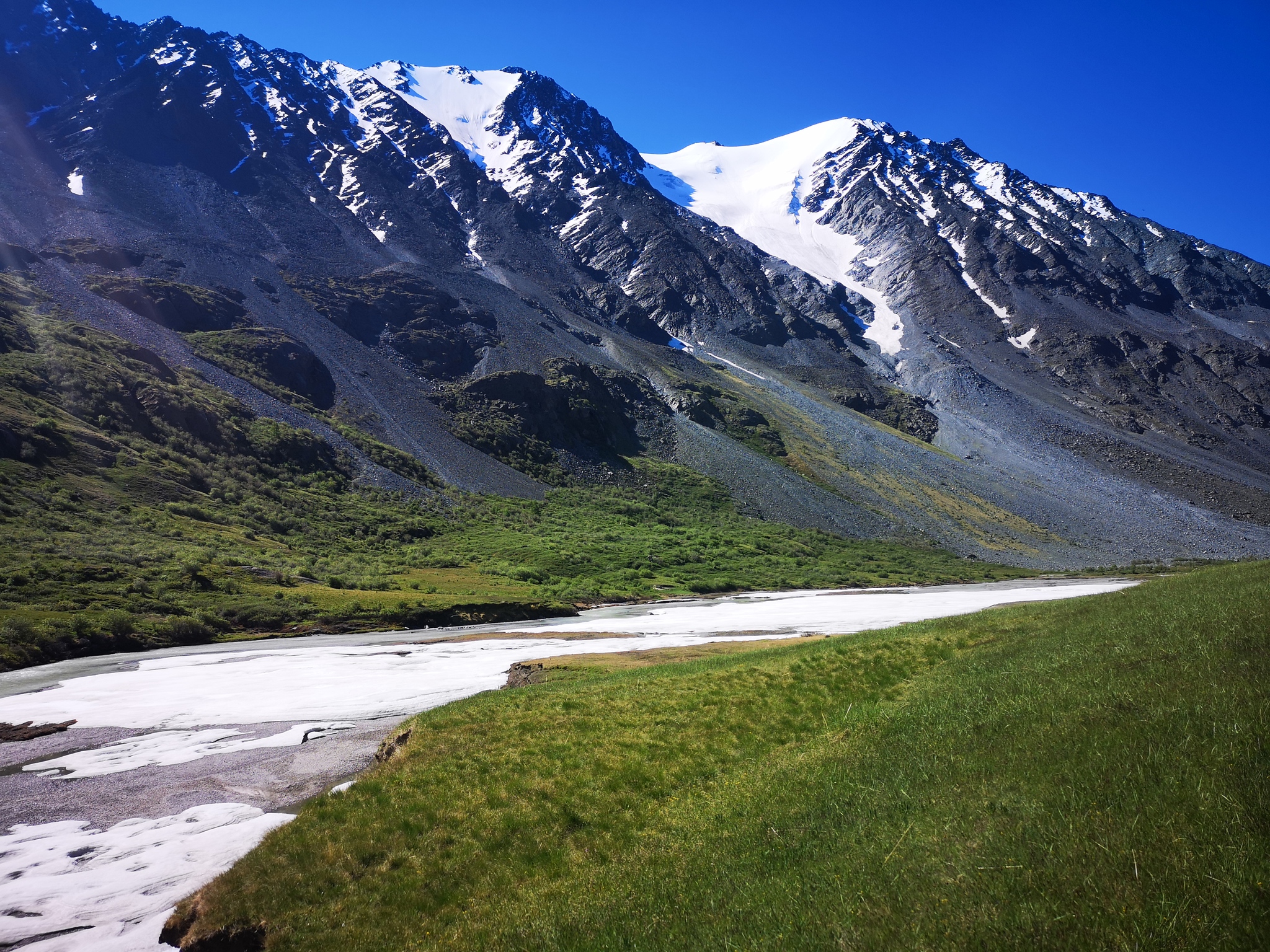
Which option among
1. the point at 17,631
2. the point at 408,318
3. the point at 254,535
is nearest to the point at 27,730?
the point at 17,631

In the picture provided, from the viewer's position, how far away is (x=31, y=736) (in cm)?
2384

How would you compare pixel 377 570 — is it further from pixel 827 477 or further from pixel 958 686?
pixel 827 477

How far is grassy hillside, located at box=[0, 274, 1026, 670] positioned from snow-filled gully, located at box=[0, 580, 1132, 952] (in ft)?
19.9

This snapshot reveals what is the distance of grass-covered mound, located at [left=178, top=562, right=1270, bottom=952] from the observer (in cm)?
572

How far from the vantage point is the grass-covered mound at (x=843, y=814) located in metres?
5.72

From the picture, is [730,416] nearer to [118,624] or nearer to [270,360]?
[270,360]

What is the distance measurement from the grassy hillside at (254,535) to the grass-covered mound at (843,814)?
129 feet

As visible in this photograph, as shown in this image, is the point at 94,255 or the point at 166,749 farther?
the point at 94,255

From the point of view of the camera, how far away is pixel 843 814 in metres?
9.33

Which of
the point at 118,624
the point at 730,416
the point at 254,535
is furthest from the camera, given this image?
the point at 730,416

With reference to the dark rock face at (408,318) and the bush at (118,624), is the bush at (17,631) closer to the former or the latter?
the bush at (118,624)

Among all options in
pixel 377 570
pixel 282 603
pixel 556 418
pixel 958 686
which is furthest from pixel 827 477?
pixel 958 686

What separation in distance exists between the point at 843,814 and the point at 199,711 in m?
28.8

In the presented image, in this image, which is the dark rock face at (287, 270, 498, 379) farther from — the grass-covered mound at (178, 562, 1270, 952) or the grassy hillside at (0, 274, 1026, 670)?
the grass-covered mound at (178, 562, 1270, 952)
